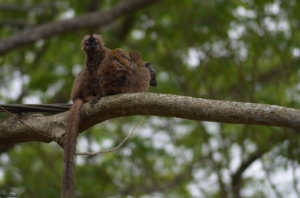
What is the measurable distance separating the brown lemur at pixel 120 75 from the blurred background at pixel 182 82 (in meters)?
3.71

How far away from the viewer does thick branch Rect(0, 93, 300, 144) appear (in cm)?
449

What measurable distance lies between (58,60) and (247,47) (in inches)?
201

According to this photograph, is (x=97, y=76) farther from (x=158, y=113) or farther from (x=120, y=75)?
(x=158, y=113)

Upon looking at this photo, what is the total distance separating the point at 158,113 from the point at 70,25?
6576mm

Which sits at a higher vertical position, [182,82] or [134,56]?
[182,82]

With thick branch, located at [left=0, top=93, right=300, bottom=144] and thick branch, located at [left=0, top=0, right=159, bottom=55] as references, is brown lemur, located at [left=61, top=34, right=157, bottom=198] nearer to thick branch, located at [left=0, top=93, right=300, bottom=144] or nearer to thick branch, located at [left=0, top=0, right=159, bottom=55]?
thick branch, located at [left=0, top=93, right=300, bottom=144]

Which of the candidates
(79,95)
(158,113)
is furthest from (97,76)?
(158,113)

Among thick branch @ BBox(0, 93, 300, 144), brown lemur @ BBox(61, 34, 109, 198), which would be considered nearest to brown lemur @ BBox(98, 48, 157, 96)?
brown lemur @ BBox(61, 34, 109, 198)

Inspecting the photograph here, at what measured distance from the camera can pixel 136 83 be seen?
21.5 feet

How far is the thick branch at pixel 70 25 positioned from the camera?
10562mm

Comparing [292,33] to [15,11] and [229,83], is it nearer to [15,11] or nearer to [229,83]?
[229,83]

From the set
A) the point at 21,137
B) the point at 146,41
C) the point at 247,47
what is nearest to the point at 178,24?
the point at 146,41

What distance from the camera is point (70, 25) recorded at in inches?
434

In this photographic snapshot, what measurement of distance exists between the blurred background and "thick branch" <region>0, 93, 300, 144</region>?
383 cm
